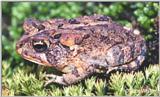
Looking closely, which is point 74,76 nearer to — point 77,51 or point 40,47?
point 77,51

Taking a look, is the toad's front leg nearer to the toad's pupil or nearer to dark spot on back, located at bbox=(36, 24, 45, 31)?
the toad's pupil

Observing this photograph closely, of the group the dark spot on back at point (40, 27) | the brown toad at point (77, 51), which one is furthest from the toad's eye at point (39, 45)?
the dark spot on back at point (40, 27)

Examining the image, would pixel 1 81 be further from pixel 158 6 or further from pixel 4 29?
pixel 158 6

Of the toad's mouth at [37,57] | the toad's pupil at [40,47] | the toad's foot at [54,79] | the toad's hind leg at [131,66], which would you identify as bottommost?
the toad's foot at [54,79]

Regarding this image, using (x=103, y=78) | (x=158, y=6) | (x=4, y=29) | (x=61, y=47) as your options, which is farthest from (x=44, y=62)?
(x=4, y=29)

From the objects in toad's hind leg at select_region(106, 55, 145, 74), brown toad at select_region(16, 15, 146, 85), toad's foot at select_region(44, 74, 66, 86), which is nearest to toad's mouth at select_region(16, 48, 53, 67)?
brown toad at select_region(16, 15, 146, 85)

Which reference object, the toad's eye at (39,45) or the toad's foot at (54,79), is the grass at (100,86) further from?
the toad's eye at (39,45)

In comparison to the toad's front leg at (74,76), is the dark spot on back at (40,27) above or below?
above
